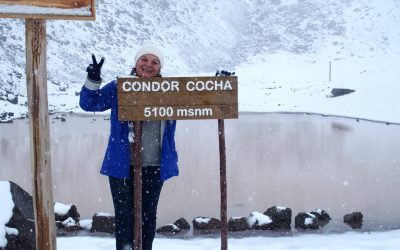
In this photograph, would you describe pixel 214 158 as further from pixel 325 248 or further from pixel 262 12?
pixel 262 12

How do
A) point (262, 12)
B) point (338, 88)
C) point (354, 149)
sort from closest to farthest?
1. point (354, 149)
2. point (338, 88)
3. point (262, 12)

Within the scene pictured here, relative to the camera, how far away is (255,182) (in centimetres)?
1091

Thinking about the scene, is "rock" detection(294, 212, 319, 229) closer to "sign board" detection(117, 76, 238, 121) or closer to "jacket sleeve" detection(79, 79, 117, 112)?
"sign board" detection(117, 76, 238, 121)

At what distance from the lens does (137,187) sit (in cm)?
346

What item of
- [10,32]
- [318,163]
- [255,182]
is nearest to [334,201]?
[255,182]

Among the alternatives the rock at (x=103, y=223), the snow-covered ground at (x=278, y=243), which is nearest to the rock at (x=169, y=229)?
the snow-covered ground at (x=278, y=243)

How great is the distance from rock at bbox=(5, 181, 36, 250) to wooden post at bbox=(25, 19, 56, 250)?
1330 millimetres

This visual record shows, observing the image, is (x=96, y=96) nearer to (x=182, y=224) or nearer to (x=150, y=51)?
(x=150, y=51)

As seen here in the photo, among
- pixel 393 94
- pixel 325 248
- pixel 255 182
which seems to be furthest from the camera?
pixel 393 94

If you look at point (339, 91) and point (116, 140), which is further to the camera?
point (339, 91)

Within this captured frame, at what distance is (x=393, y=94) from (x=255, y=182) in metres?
25.7

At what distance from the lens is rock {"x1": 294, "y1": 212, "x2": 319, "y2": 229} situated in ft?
24.7

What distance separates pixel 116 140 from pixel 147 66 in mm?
642

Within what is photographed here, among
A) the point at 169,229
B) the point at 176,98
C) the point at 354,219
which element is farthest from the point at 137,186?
the point at 354,219
